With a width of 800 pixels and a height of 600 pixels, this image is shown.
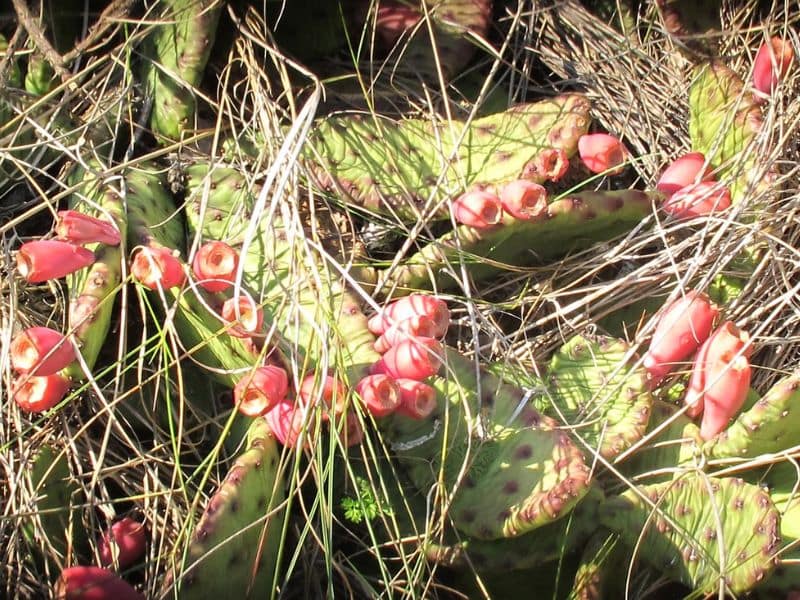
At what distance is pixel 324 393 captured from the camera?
1405mm

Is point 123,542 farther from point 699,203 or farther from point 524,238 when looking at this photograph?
point 699,203

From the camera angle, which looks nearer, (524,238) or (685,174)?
(524,238)

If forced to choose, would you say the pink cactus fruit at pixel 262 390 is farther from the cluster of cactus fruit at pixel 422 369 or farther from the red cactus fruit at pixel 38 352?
Result: the red cactus fruit at pixel 38 352

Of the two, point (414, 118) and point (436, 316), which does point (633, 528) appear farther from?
point (414, 118)

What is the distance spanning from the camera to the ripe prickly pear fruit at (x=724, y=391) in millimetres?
1572

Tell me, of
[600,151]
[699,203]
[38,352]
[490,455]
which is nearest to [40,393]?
[38,352]

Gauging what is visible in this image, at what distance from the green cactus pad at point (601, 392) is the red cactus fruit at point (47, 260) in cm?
89

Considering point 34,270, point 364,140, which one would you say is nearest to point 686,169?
point 364,140

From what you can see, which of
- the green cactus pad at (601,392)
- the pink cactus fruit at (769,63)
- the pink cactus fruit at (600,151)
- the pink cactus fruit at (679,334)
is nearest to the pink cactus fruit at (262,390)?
the green cactus pad at (601,392)

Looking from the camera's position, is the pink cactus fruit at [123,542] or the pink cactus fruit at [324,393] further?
the pink cactus fruit at [123,542]

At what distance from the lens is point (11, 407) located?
5.10 ft

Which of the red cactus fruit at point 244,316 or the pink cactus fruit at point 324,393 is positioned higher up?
the red cactus fruit at point 244,316

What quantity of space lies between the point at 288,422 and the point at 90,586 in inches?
15.2

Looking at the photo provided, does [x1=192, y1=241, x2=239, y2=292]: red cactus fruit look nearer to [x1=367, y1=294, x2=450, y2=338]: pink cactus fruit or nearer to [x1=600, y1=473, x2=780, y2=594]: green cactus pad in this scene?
[x1=367, y1=294, x2=450, y2=338]: pink cactus fruit
